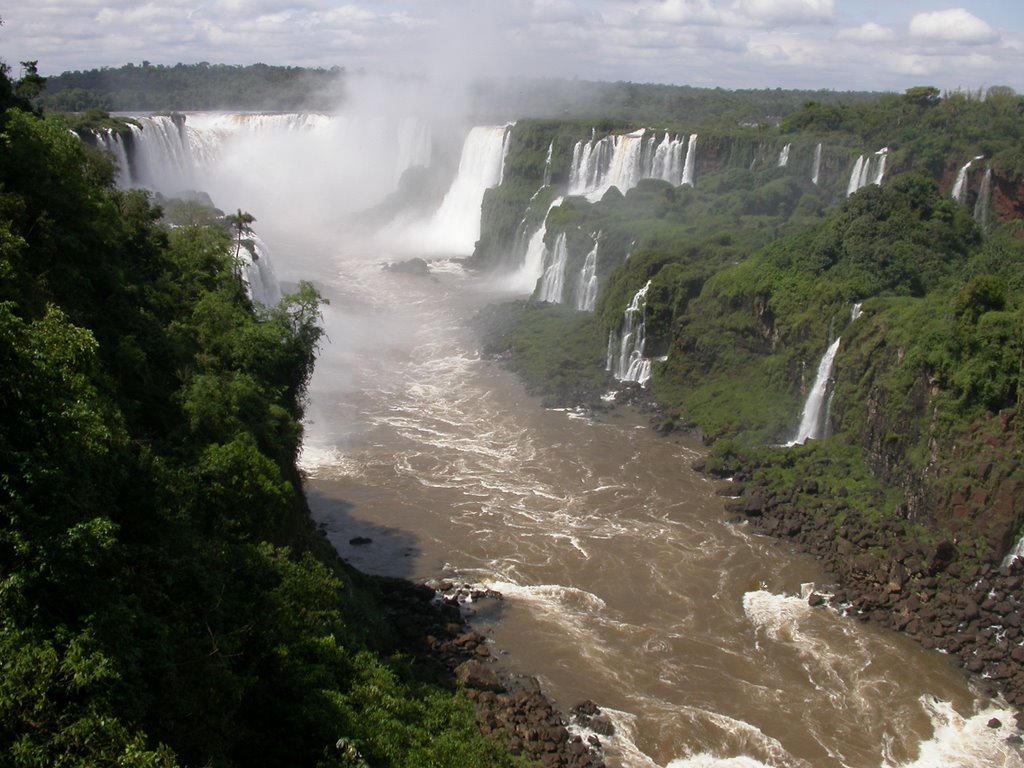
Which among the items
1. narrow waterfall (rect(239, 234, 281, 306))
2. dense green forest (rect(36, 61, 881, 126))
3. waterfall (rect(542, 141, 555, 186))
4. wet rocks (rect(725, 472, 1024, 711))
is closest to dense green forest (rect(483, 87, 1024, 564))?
wet rocks (rect(725, 472, 1024, 711))

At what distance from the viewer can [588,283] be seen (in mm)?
47406

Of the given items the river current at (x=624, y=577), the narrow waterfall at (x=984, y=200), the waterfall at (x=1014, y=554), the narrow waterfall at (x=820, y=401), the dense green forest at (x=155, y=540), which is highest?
the narrow waterfall at (x=984, y=200)

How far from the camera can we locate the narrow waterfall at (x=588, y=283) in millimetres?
47031

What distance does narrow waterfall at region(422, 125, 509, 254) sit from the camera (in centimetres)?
6900

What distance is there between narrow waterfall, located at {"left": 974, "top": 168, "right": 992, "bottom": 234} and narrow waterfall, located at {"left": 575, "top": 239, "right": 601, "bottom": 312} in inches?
731

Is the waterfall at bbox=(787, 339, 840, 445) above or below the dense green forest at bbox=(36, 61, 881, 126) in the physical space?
below

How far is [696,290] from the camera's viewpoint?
3944 centimetres

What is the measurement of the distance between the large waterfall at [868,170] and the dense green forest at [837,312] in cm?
77

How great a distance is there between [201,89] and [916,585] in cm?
11599

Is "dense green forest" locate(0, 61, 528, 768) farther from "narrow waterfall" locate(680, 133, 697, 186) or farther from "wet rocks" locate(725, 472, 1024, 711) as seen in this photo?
"narrow waterfall" locate(680, 133, 697, 186)

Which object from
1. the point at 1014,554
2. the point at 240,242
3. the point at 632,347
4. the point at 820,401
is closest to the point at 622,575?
the point at 1014,554

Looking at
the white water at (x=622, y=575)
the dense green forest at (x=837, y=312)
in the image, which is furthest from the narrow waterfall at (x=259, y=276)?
the dense green forest at (x=837, y=312)

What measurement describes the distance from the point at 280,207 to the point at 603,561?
65.1m

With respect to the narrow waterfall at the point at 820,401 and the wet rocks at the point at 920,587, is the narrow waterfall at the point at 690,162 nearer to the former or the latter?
the narrow waterfall at the point at 820,401
